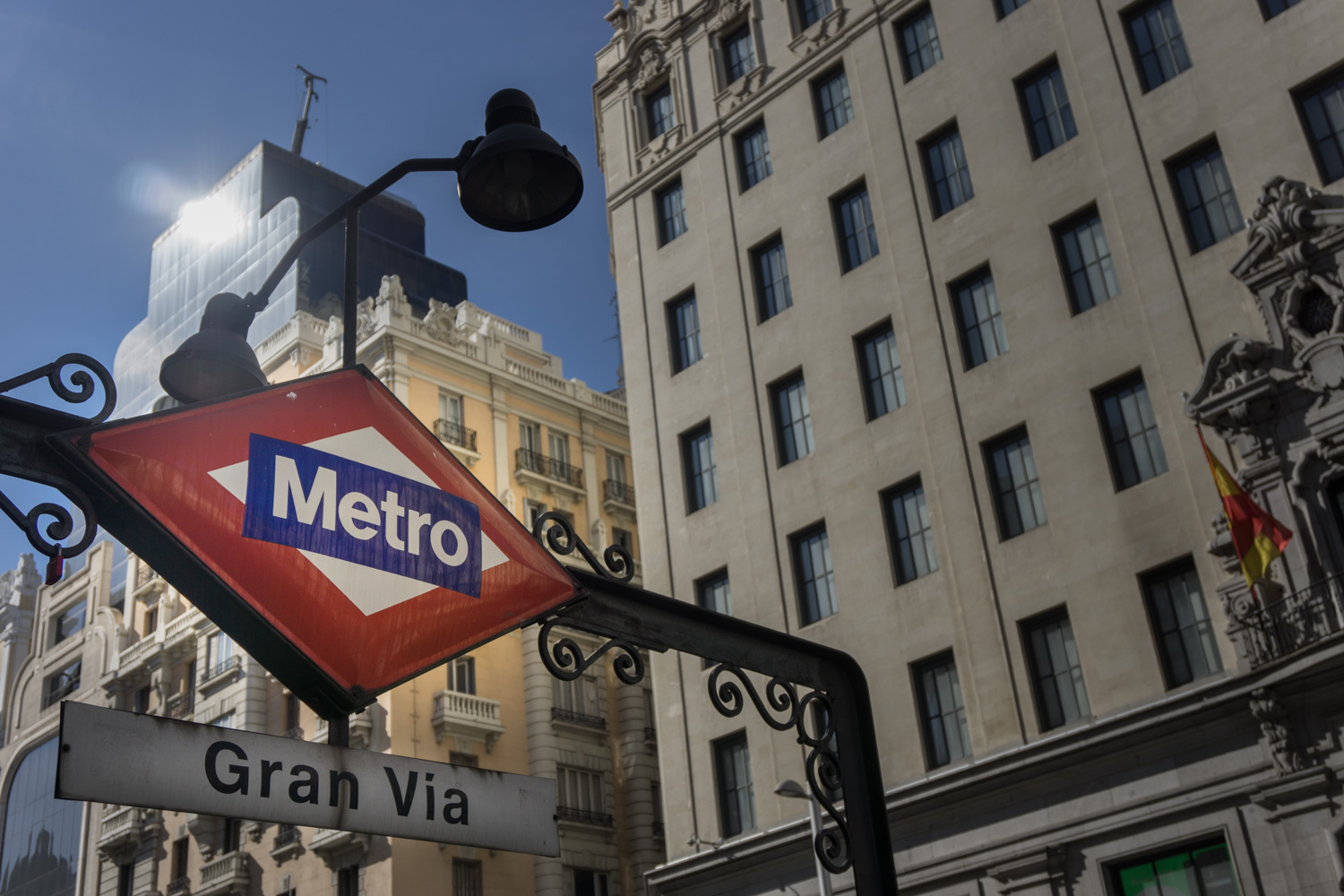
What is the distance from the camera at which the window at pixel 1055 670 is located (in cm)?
2336

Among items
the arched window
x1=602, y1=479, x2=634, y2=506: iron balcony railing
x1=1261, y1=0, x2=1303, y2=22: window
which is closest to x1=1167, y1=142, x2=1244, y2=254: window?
x1=1261, y1=0, x2=1303, y2=22: window

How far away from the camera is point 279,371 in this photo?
5303 cm

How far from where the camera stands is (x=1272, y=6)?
24172 millimetres

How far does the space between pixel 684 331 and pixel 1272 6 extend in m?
15.8

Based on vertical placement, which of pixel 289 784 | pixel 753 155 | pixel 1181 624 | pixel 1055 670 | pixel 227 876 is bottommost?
pixel 289 784

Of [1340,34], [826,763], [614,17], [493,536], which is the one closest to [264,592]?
[493,536]

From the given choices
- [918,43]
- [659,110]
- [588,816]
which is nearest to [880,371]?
[918,43]

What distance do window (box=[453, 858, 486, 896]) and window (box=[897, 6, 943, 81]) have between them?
26.7 meters

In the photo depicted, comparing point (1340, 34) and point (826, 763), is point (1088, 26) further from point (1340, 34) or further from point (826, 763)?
point (826, 763)

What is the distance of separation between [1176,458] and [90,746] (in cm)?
2177

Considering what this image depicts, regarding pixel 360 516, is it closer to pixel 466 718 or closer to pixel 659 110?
pixel 659 110

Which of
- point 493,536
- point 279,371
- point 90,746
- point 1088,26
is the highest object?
point 279,371

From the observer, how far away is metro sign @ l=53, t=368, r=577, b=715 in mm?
4941

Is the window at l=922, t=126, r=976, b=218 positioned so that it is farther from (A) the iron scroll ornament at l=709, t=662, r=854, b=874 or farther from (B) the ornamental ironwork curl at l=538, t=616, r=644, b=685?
(B) the ornamental ironwork curl at l=538, t=616, r=644, b=685
